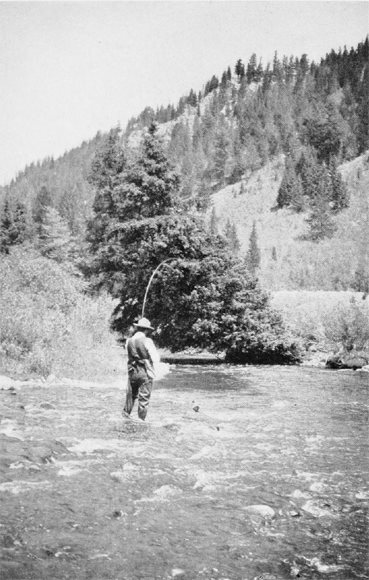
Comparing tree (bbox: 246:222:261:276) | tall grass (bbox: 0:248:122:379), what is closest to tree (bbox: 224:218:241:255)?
tree (bbox: 246:222:261:276)

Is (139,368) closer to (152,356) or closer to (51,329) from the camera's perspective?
(152,356)

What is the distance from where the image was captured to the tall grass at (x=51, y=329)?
628 inches

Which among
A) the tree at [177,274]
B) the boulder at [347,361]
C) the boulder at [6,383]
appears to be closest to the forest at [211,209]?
the tree at [177,274]

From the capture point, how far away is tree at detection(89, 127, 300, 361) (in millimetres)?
25062

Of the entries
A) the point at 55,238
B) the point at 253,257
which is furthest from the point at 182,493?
the point at 253,257

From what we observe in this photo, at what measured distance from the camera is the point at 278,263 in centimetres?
6569

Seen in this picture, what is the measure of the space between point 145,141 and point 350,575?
26253 millimetres

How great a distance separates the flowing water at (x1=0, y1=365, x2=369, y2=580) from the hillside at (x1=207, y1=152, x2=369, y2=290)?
4110 cm

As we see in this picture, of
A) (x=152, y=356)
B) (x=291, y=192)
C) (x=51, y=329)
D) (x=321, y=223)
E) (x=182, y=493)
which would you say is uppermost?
(x=291, y=192)

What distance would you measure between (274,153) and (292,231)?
120 feet

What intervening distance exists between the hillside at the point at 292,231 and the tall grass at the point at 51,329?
33332 mm

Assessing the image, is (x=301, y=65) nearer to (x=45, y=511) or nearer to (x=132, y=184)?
(x=132, y=184)

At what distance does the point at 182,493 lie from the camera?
240 inches

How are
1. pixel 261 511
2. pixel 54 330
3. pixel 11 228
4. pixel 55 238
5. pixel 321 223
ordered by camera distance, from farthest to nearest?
pixel 321 223, pixel 11 228, pixel 55 238, pixel 54 330, pixel 261 511
